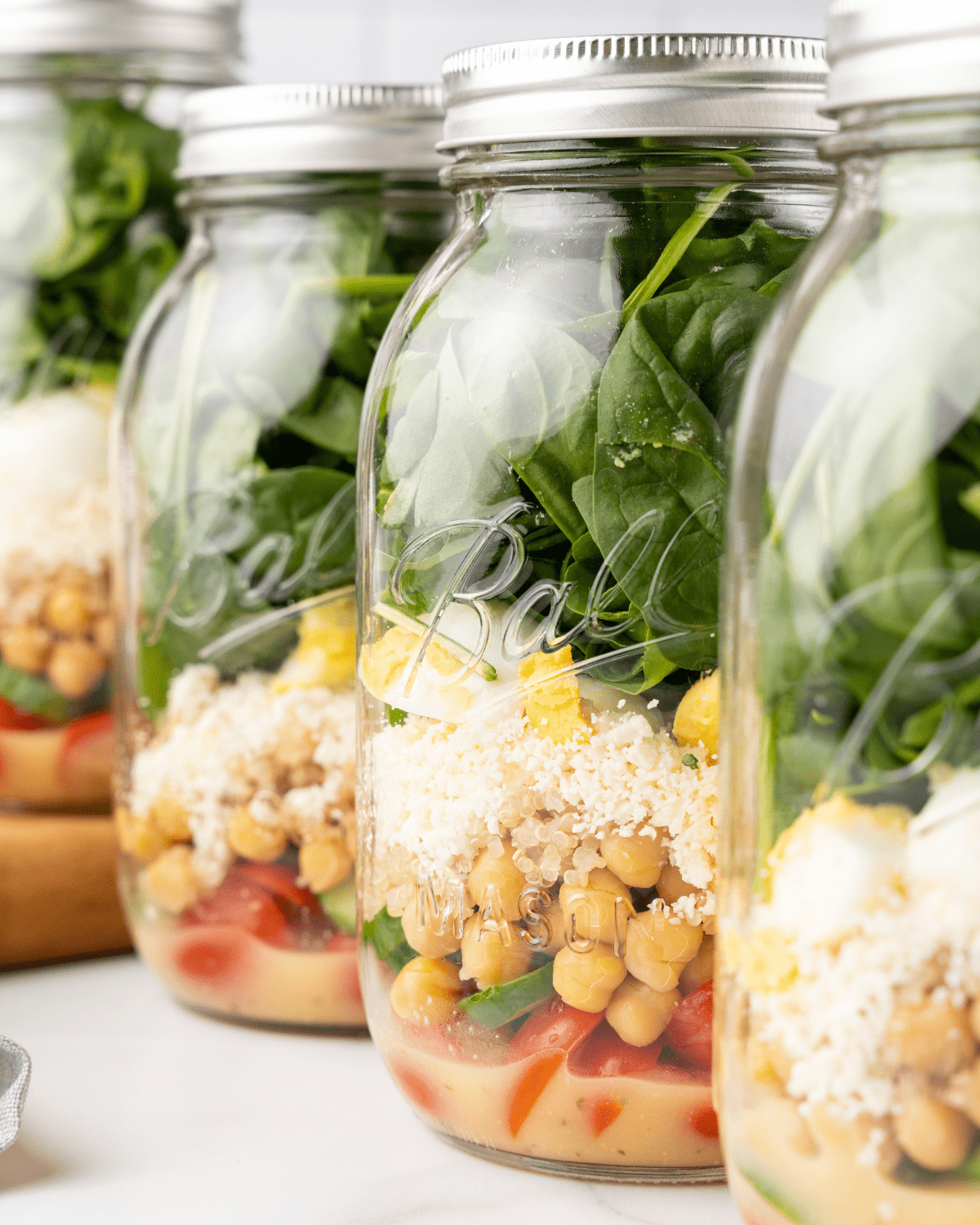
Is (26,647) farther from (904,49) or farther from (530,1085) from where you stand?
(904,49)

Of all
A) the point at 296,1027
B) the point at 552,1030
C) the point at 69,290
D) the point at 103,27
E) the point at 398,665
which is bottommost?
the point at 296,1027

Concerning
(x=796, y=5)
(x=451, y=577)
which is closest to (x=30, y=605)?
(x=451, y=577)

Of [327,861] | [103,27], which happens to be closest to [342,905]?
[327,861]

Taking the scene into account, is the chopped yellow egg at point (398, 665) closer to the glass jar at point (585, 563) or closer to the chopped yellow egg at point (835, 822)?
the glass jar at point (585, 563)

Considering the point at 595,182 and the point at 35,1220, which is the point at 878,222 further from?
the point at 35,1220

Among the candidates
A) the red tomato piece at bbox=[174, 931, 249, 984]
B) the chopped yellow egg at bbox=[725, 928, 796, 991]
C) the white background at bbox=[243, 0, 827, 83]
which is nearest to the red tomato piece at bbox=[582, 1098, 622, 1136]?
A: the chopped yellow egg at bbox=[725, 928, 796, 991]
